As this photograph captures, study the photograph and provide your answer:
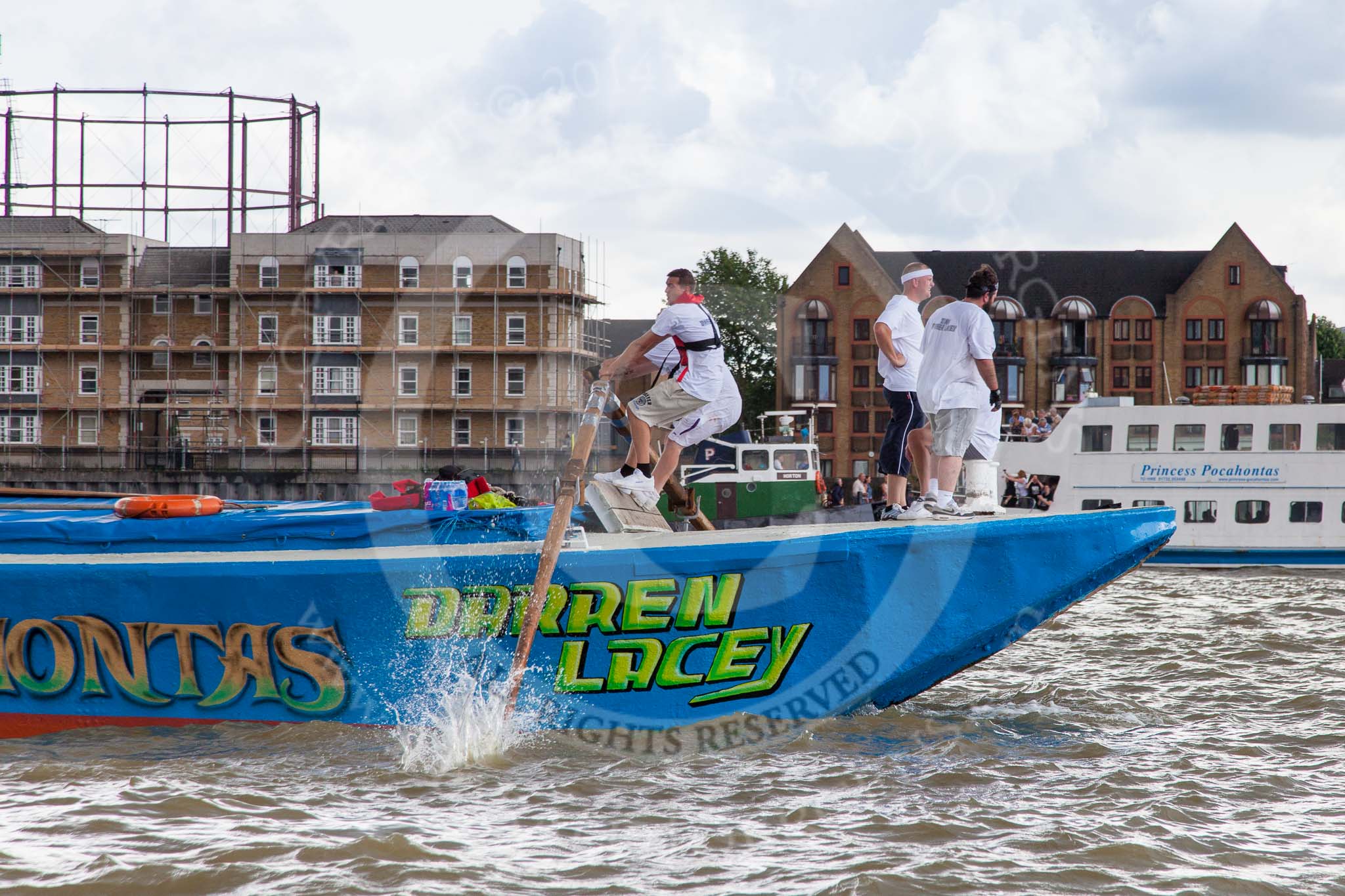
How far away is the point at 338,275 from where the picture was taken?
2250 inches

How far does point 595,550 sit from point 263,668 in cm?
181

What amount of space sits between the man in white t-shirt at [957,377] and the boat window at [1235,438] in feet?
67.1

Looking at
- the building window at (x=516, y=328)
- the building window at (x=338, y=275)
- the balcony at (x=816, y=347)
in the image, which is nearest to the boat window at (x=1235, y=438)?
the balcony at (x=816, y=347)

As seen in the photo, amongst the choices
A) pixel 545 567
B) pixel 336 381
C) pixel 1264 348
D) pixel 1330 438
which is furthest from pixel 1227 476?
pixel 336 381

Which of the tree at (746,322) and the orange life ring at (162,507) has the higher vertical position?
the tree at (746,322)

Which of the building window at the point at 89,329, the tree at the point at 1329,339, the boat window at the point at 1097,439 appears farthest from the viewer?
the tree at the point at 1329,339

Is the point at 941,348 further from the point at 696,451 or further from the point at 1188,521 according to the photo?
the point at 696,451

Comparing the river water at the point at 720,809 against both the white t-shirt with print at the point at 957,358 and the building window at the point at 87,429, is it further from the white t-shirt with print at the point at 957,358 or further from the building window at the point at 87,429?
the building window at the point at 87,429

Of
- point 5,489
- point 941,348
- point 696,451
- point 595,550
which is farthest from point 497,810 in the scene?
point 696,451

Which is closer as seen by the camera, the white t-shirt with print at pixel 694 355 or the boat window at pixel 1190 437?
the white t-shirt with print at pixel 694 355

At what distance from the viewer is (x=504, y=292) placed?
5653 cm

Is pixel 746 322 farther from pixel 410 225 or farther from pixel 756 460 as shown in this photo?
pixel 756 460

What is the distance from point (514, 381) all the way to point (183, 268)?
16.4 m

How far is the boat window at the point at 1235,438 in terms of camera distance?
25.5m
